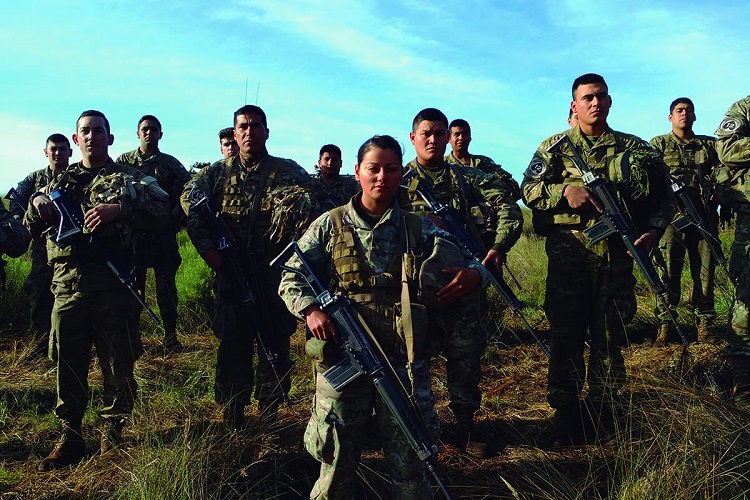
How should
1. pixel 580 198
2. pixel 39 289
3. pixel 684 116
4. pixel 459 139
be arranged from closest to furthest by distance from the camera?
pixel 580 198
pixel 39 289
pixel 459 139
pixel 684 116

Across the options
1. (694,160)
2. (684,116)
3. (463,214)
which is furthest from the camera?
(684,116)

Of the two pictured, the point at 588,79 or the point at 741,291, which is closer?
the point at 588,79

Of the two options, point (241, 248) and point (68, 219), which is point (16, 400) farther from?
point (241, 248)

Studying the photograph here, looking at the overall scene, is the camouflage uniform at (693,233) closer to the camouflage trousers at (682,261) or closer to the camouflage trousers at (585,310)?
the camouflage trousers at (682,261)

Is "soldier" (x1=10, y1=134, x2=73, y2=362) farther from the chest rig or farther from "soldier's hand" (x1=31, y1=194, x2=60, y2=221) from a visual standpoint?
the chest rig

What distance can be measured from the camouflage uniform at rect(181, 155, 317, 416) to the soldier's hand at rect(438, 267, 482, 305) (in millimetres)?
1894

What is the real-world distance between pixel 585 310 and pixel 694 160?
15.9 feet

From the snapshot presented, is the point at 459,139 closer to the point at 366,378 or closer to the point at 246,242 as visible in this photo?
the point at 246,242

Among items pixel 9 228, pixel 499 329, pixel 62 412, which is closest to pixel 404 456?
pixel 62 412

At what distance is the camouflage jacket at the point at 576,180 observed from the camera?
14.6ft

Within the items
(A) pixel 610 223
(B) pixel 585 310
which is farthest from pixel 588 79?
(B) pixel 585 310

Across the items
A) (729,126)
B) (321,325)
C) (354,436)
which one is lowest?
(354,436)

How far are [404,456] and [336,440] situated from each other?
32 centimetres

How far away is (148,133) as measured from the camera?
26.5 feet
